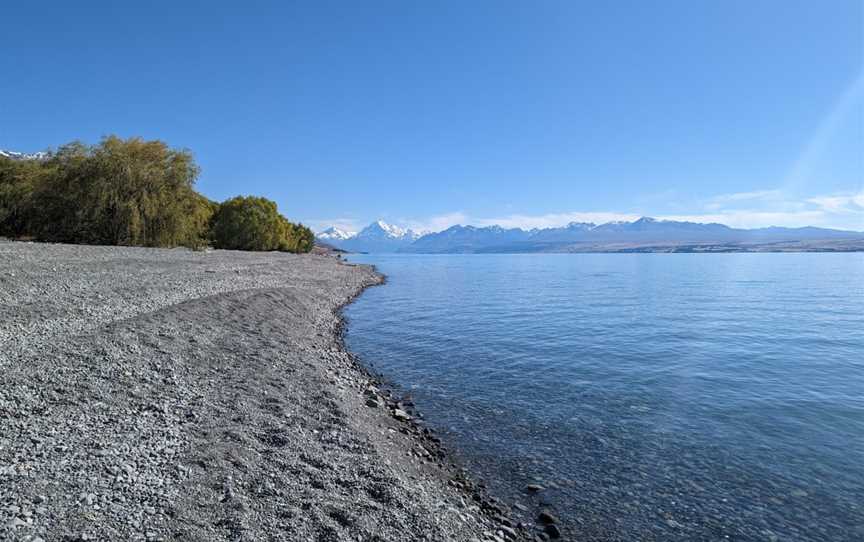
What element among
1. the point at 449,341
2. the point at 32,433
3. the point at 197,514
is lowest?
the point at 449,341

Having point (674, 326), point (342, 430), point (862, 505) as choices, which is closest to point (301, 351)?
point (342, 430)

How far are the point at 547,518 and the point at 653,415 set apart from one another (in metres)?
7.44

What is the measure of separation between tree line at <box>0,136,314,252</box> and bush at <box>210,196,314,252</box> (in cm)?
3269

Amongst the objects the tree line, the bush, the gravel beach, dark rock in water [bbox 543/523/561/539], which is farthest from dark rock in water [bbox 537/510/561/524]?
the bush

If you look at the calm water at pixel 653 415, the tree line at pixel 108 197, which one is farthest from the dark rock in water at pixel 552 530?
the tree line at pixel 108 197

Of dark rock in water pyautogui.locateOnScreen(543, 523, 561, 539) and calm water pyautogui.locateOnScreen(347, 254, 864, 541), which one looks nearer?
dark rock in water pyautogui.locateOnScreen(543, 523, 561, 539)

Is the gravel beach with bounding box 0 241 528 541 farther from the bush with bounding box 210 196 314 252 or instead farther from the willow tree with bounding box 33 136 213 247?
the bush with bounding box 210 196 314 252

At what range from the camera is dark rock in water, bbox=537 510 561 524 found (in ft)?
29.4

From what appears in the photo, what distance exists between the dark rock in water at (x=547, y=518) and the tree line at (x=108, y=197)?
2241 inches

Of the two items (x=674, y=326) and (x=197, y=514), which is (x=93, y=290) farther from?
(x=674, y=326)

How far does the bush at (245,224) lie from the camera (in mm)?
93938

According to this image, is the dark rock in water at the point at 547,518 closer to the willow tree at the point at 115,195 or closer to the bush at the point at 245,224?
the willow tree at the point at 115,195

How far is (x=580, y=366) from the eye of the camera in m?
20.6

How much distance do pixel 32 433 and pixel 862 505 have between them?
55.3 feet
